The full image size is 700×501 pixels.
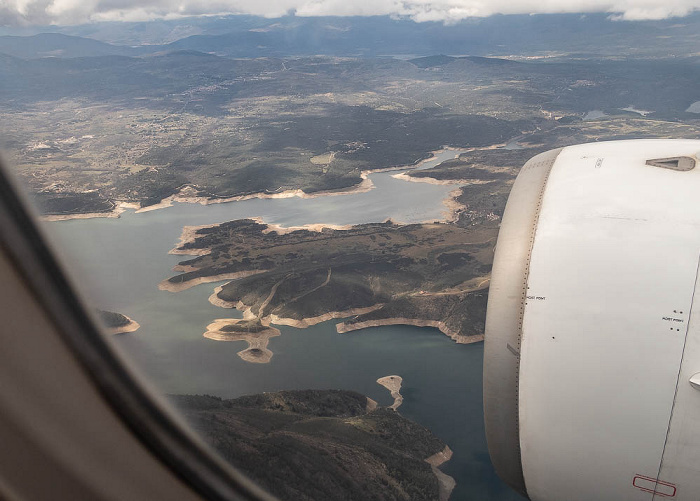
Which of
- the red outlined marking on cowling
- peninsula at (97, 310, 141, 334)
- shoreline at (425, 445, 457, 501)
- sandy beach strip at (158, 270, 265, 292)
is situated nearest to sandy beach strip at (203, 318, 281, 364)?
sandy beach strip at (158, 270, 265, 292)

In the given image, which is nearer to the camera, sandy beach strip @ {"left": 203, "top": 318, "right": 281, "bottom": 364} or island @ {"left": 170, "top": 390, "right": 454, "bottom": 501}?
island @ {"left": 170, "top": 390, "right": 454, "bottom": 501}

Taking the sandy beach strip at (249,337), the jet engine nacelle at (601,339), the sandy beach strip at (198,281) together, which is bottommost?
the sandy beach strip at (249,337)

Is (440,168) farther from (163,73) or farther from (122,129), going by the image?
(163,73)

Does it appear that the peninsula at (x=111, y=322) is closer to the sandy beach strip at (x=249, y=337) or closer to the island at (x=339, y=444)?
the island at (x=339, y=444)

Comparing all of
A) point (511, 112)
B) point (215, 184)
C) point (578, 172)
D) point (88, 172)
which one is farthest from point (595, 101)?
point (578, 172)

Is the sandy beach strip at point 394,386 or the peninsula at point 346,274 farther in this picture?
the peninsula at point 346,274

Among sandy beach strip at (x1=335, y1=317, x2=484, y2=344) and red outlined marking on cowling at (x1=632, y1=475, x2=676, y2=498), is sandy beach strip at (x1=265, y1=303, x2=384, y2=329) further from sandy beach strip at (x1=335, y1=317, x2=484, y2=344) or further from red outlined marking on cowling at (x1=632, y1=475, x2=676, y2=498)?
red outlined marking on cowling at (x1=632, y1=475, x2=676, y2=498)

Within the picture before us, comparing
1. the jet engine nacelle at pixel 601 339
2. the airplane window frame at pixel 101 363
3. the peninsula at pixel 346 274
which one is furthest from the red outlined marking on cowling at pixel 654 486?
the peninsula at pixel 346 274
